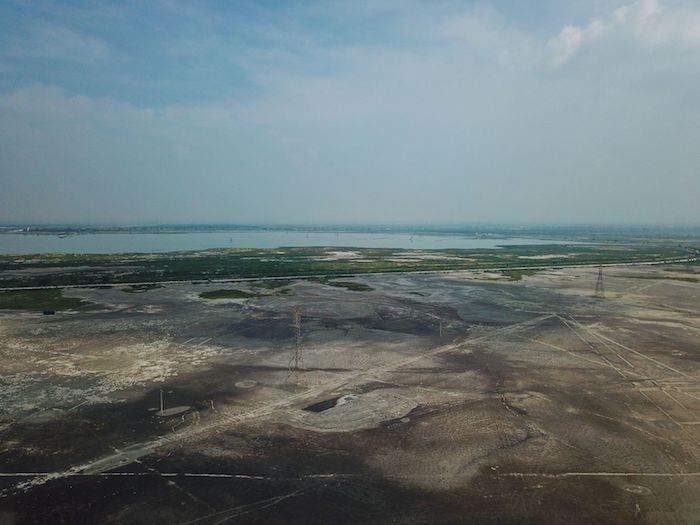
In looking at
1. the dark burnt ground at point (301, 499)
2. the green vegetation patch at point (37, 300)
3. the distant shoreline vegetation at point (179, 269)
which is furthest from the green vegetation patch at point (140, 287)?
the dark burnt ground at point (301, 499)

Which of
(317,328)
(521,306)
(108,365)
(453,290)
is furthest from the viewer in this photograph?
(453,290)

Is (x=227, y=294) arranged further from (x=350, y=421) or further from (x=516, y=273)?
(x=516, y=273)

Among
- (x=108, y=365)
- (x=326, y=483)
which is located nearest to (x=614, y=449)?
(x=326, y=483)

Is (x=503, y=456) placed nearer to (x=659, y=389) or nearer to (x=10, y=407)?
(x=659, y=389)

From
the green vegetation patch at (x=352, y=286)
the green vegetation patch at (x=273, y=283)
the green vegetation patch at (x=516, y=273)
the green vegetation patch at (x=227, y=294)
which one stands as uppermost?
the green vegetation patch at (x=516, y=273)

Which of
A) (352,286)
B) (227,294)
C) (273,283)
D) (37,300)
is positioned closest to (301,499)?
(227,294)

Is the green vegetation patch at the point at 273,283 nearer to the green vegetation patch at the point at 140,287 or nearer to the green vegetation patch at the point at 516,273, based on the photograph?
the green vegetation patch at the point at 140,287
